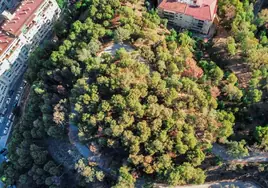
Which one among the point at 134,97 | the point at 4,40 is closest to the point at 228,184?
the point at 134,97

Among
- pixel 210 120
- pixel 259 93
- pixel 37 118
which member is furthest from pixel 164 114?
pixel 37 118

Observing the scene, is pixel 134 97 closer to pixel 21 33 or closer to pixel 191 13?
pixel 191 13

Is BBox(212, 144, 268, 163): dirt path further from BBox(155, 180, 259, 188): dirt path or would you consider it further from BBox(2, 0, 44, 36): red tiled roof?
BBox(2, 0, 44, 36): red tiled roof

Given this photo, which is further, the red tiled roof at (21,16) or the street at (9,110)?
the street at (9,110)

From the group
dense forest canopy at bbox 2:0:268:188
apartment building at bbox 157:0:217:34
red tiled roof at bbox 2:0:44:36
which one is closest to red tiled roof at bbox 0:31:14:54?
red tiled roof at bbox 2:0:44:36

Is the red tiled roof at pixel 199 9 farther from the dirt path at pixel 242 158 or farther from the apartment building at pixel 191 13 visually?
the dirt path at pixel 242 158

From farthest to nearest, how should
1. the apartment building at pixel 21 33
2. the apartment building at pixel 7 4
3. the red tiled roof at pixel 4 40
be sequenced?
1. the apartment building at pixel 7 4
2. the apartment building at pixel 21 33
3. the red tiled roof at pixel 4 40

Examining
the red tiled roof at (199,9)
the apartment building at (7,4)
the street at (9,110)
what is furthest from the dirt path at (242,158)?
the apartment building at (7,4)
